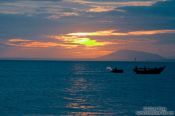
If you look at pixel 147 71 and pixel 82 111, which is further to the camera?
pixel 147 71

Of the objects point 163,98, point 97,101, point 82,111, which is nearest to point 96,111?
point 82,111

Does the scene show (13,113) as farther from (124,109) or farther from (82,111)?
(124,109)

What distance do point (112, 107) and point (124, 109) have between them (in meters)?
2.40

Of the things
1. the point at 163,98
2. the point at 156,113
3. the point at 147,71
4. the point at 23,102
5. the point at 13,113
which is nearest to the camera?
the point at 156,113

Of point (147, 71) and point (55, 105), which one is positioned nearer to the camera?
point (55, 105)

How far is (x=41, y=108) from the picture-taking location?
56625 mm

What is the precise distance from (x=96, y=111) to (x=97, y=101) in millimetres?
10945

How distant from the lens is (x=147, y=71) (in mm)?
159750

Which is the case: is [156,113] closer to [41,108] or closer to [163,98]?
[41,108]

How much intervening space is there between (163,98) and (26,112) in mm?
26893

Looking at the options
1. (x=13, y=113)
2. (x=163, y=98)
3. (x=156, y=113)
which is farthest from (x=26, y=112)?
(x=163, y=98)

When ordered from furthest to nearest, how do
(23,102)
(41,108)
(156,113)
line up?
(23,102), (41,108), (156,113)

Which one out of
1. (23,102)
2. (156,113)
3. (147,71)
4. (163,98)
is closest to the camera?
(156,113)

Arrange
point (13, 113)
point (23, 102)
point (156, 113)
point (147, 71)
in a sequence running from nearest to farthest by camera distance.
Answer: point (156, 113), point (13, 113), point (23, 102), point (147, 71)
